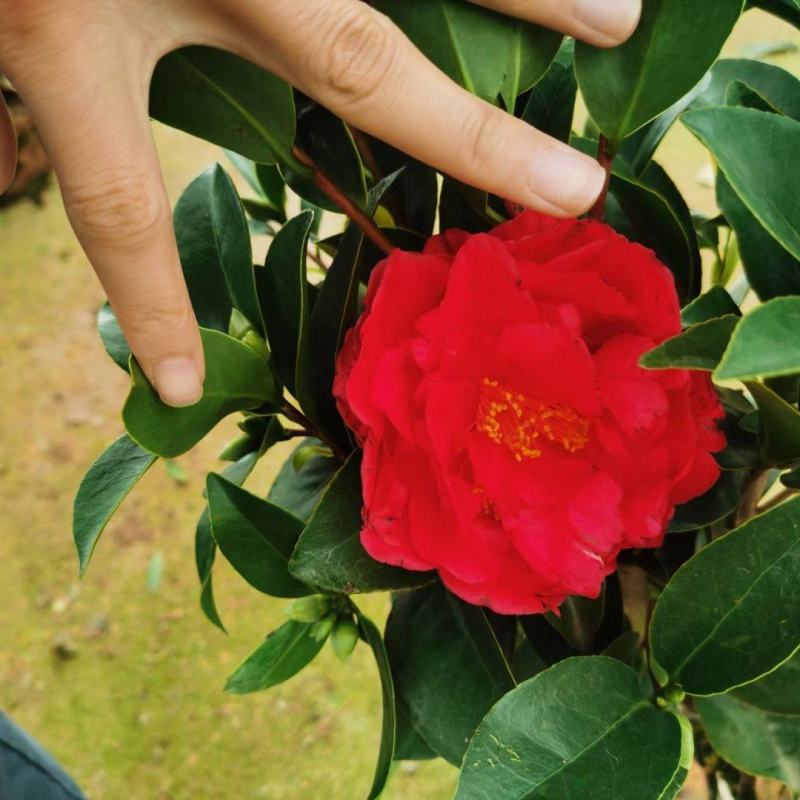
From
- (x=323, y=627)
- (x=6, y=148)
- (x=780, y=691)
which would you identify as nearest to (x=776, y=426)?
(x=780, y=691)

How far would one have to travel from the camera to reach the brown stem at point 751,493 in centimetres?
44

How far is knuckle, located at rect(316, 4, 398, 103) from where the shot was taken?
1.07ft

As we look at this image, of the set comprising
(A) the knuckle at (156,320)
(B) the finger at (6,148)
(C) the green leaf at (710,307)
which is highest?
(C) the green leaf at (710,307)

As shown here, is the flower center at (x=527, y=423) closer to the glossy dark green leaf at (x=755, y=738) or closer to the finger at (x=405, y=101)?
the finger at (x=405, y=101)

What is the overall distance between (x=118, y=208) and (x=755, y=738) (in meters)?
0.43

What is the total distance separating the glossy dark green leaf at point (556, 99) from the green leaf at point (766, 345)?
0.65 feet

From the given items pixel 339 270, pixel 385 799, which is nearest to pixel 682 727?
pixel 339 270

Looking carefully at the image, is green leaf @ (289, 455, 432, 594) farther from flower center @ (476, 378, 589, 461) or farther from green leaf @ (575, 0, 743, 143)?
green leaf @ (575, 0, 743, 143)

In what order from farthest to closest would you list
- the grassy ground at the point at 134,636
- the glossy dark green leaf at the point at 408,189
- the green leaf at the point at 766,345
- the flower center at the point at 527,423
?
1. the grassy ground at the point at 134,636
2. the glossy dark green leaf at the point at 408,189
3. the flower center at the point at 527,423
4. the green leaf at the point at 766,345

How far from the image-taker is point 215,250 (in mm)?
495

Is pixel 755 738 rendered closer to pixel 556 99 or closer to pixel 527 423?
pixel 527 423

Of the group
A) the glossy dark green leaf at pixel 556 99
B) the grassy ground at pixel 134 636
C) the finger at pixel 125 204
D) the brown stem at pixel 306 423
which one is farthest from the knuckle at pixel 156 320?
the grassy ground at pixel 134 636

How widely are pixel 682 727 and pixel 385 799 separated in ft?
2.28

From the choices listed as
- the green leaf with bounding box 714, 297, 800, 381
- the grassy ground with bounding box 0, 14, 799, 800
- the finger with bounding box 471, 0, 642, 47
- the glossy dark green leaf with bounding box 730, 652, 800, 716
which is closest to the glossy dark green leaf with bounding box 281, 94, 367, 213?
the finger with bounding box 471, 0, 642, 47
